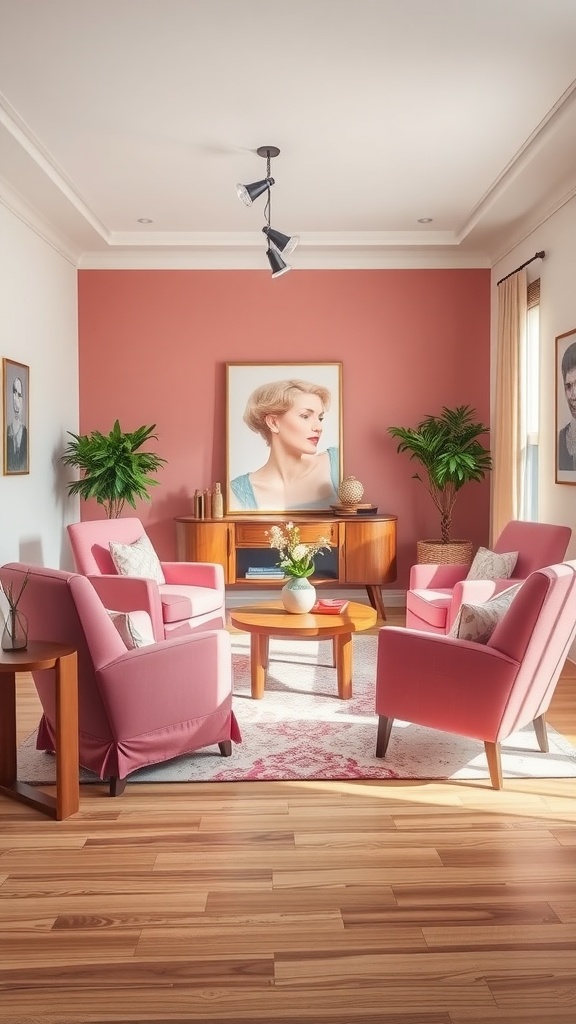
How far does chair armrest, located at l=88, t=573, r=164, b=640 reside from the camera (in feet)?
→ 15.8

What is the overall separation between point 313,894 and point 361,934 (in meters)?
0.25

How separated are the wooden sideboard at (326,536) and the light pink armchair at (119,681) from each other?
3107 millimetres

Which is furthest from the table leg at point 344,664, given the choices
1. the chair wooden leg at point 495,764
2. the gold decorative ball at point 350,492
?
the gold decorative ball at point 350,492

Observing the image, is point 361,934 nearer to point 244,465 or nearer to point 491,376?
point 244,465

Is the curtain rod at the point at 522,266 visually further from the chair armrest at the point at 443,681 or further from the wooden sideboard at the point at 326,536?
the chair armrest at the point at 443,681

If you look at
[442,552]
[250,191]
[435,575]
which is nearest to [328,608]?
[435,575]

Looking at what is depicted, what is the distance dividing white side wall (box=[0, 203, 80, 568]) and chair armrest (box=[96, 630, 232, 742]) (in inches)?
95.5

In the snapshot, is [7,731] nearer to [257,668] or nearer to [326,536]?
[257,668]

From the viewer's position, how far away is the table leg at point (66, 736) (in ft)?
9.80

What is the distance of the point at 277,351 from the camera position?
7191mm

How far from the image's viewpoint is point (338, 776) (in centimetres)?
344

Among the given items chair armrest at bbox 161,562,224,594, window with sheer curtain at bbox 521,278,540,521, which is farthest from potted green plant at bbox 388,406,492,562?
chair armrest at bbox 161,562,224,594

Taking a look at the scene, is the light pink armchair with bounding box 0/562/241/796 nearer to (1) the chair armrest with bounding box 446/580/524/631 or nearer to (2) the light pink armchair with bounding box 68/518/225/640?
(2) the light pink armchair with bounding box 68/518/225/640

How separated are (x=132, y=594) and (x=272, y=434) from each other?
2.66 meters
